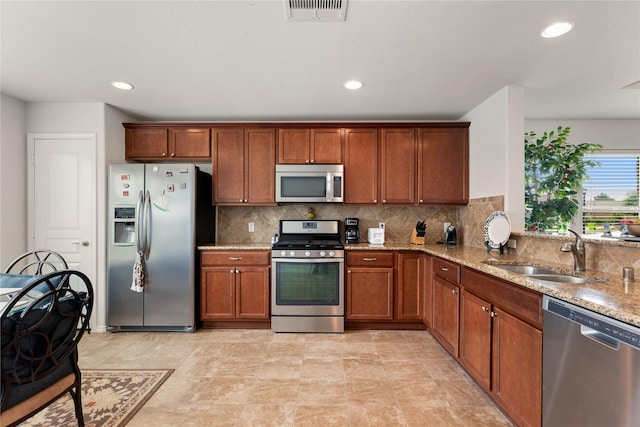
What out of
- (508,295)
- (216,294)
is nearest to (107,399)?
(216,294)

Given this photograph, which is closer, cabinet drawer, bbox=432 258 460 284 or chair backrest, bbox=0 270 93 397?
chair backrest, bbox=0 270 93 397

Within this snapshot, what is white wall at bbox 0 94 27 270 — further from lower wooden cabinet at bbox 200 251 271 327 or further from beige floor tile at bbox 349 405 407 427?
beige floor tile at bbox 349 405 407 427

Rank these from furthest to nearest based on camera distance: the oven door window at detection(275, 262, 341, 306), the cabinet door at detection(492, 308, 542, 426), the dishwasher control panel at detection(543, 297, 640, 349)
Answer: the oven door window at detection(275, 262, 341, 306)
the cabinet door at detection(492, 308, 542, 426)
the dishwasher control panel at detection(543, 297, 640, 349)

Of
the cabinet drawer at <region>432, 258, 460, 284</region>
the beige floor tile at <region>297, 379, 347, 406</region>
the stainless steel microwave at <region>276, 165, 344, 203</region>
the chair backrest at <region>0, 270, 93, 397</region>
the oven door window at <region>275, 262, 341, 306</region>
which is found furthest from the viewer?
the stainless steel microwave at <region>276, 165, 344, 203</region>

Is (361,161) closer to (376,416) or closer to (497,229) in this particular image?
(497,229)

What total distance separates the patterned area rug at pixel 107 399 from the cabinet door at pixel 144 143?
89.7 inches

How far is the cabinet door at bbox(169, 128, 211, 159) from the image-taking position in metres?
3.54

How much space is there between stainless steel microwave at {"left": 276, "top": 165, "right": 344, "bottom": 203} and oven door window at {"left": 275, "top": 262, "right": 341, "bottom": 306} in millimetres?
767

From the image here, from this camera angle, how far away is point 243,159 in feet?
11.6

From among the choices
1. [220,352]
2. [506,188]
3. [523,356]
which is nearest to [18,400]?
[220,352]

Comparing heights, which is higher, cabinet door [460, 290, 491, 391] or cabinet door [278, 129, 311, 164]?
cabinet door [278, 129, 311, 164]

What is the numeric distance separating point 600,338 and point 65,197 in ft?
14.5

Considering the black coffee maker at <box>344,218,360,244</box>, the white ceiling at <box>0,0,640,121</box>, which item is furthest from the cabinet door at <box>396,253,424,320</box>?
the white ceiling at <box>0,0,640,121</box>

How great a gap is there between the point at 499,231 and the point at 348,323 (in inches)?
71.3
